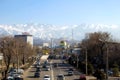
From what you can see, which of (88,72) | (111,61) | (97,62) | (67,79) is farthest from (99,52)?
(67,79)

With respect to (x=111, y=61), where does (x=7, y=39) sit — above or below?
above

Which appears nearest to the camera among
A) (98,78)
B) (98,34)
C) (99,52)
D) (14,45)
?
(98,78)

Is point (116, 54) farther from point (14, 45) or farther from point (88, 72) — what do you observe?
point (14, 45)

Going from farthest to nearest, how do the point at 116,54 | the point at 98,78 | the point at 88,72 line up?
the point at 116,54
the point at 88,72
the point at 98,78

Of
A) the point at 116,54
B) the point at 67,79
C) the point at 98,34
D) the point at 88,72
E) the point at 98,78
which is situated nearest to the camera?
the point at 98,78

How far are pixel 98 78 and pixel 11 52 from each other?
2625 centimetres

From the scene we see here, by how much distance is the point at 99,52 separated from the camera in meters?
93.3

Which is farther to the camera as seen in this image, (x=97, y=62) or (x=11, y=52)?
(x=97, y=62)

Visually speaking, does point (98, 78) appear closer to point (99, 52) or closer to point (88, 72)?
point (88, 72)

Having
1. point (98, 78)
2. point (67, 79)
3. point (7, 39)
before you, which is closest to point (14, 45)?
point (7, 39)

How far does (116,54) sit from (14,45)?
26.0 meters

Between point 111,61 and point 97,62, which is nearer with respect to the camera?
point 111,61

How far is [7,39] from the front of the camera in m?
79.5

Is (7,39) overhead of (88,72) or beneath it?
overhead
